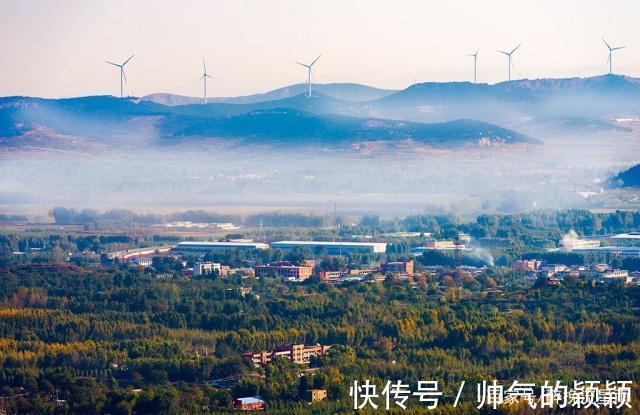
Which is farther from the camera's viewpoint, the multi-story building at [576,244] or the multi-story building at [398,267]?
the multi-story building at [576,244]

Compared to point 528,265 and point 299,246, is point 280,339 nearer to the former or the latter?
point 528,265

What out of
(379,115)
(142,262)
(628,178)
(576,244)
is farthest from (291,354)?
(379,115)

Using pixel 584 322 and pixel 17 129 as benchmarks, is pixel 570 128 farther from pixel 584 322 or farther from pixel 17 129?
pixel 584 322

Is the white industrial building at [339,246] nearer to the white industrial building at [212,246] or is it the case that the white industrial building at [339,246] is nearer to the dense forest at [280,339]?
the white industrial building at [212,246]

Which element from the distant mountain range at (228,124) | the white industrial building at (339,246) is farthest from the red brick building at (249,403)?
the distant mountain range at (228,124)

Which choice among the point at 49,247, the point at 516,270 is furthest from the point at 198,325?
the point at 49,247

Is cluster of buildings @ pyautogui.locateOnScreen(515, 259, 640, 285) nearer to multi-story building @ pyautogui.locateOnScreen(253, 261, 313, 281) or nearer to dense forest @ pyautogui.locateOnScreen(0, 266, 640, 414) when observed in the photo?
dense forest @ pyautogui.locateOnScreen(0, 266, 640, 414)
